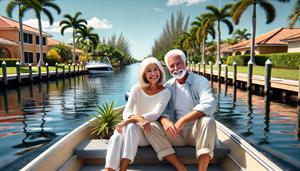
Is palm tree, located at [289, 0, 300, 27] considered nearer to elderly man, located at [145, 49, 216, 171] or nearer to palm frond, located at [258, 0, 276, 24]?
palm frond, located at [258, 0, 276, 24]

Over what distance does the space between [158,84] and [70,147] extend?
1424 millimetres

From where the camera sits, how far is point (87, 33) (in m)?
57.3

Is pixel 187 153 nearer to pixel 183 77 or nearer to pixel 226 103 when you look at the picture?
pixel 183 77

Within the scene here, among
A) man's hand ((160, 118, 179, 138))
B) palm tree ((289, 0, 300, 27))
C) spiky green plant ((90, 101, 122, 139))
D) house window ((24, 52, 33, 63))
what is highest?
palm tree ((289, 0, 300, 27))

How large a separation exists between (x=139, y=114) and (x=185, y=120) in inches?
25.6

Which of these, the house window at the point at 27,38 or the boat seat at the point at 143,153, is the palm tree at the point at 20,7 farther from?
the boat seat at the point at 143,153

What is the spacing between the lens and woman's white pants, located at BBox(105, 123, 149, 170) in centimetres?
306

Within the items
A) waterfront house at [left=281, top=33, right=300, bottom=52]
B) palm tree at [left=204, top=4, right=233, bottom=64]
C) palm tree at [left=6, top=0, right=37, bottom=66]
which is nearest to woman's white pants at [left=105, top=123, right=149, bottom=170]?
waterfront house at [left=281, top=33, right=300, bottom=52]

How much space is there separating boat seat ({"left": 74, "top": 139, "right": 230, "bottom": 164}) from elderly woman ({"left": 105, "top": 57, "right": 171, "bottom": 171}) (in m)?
0.15

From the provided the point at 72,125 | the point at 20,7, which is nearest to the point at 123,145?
the point at 72,125

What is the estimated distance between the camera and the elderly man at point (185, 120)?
3.12 metres

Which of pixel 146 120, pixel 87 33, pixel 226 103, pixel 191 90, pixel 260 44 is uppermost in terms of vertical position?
pixel 87 33

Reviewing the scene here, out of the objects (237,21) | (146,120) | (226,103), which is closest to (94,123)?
(146,120)

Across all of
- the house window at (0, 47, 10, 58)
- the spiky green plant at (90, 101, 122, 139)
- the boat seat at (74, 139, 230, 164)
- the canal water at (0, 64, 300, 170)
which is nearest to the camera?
the boat seat at (74, 139, 230, 164)
